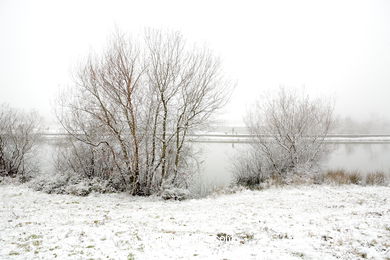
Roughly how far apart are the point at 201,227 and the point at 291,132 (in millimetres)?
15182

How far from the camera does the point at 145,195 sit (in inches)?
528

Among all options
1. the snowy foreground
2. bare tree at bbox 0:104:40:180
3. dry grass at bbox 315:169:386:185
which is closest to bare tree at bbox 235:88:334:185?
dry grass at bbox 315:169:386:185

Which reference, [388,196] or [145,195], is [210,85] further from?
[388,196]

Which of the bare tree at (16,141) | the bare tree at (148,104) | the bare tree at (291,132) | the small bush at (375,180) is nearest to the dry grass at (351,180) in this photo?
the small bush at (375,180)

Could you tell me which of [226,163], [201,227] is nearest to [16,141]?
[201,227]

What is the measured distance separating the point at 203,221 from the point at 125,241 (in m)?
3.03

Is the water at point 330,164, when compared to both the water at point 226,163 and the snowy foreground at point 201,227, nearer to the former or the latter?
the water at point 226,163

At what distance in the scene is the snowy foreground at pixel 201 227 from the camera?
17.0 ft

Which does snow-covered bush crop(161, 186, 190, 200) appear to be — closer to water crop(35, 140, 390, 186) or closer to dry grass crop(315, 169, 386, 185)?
water crop(35, 140, 390, 186)

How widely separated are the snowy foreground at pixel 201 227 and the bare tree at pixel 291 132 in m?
7.83

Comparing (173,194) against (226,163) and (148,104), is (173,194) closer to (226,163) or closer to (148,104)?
(148,104)

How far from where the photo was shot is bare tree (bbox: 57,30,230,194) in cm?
1241

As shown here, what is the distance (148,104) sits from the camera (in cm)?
1376

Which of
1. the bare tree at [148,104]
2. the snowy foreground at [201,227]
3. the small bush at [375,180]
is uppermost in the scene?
the bare tree at [148,104]
